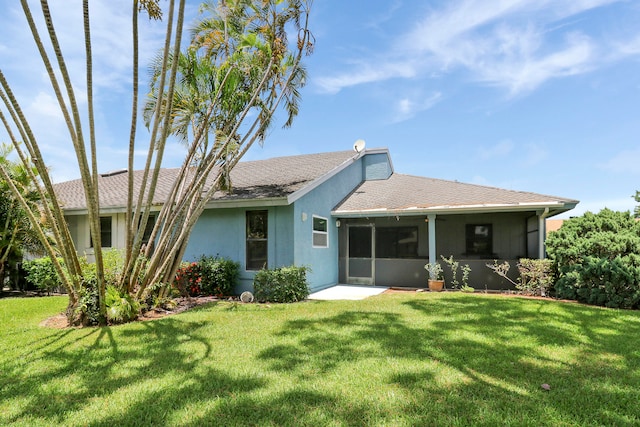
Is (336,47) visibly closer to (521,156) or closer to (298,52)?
(298,52)

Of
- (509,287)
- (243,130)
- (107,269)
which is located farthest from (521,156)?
(107,269)

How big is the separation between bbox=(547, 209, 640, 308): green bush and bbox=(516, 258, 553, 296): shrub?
0.21 metres

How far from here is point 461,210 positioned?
1138cm

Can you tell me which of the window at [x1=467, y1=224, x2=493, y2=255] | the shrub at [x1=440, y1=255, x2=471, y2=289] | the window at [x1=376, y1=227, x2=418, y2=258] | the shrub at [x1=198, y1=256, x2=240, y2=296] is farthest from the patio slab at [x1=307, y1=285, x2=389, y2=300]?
the window at [x1=467, y1=224, x2=493, y2=255]

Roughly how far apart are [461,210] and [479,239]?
2714 mm

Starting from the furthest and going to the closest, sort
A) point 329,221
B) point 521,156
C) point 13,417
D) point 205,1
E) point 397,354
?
1. point 521,156
2. point 329,221
3. point 205,1
4. point 397,354
5. point 13,417

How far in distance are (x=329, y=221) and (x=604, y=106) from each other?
11.1 metres

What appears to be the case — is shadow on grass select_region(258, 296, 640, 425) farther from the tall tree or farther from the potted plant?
the tall tree

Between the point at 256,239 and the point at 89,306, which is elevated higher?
the point at 256,239

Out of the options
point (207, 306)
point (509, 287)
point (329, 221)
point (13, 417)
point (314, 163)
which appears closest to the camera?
point (13, 417)

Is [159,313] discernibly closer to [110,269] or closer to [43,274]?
[110,269]

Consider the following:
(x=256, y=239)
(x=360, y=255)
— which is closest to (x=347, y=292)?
(x=360, y=255)

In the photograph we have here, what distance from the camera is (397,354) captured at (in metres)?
4.96

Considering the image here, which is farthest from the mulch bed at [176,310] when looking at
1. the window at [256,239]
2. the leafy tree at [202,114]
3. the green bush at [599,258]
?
the window at [256,239]
